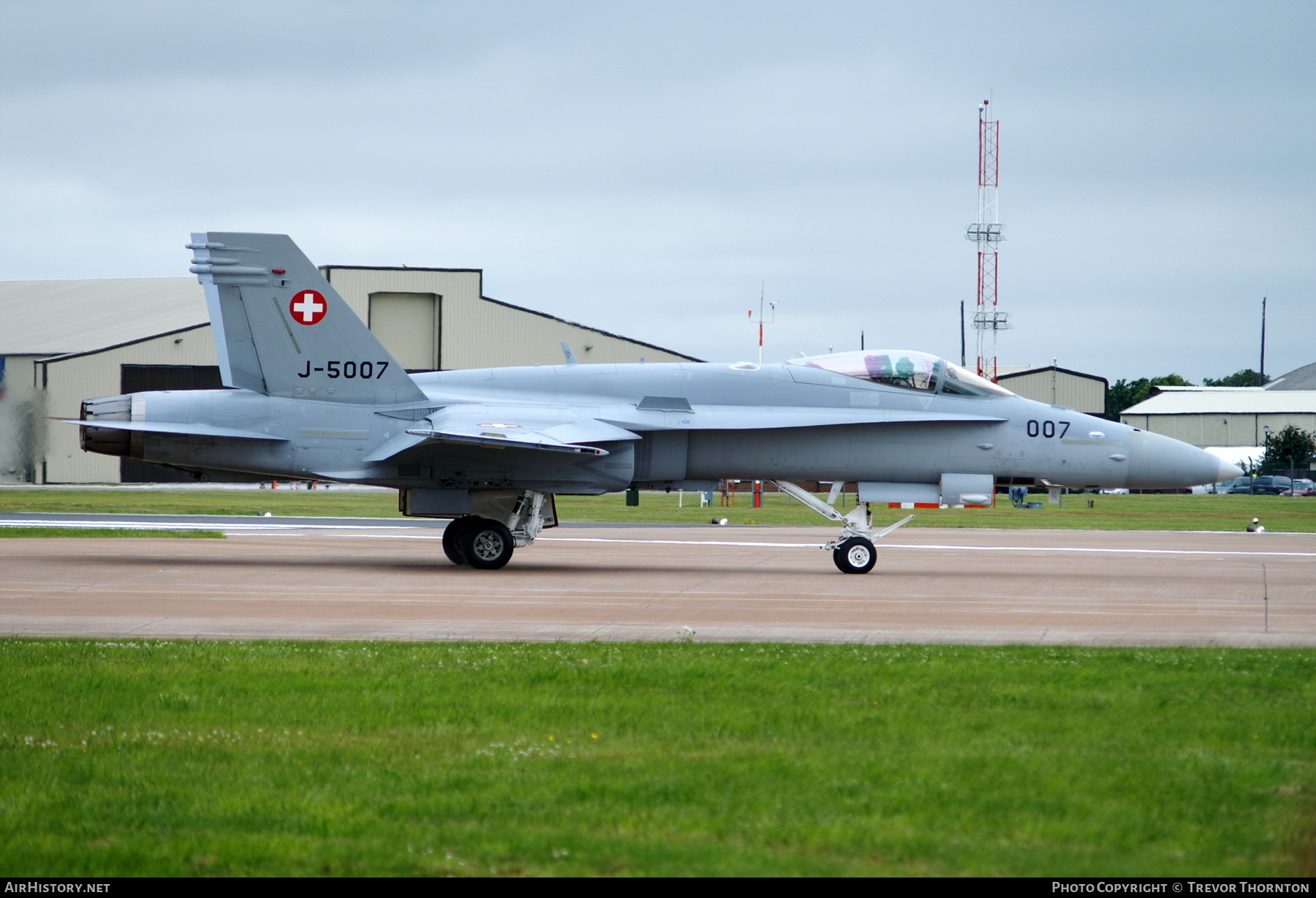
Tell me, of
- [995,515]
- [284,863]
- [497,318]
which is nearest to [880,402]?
[284,863]

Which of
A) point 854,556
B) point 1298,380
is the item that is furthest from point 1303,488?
point 854,556

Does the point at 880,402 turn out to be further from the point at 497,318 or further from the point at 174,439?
the point at 497,318

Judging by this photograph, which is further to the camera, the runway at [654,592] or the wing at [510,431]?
the wing at [510,431]

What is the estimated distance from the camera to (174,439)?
16.7 metres

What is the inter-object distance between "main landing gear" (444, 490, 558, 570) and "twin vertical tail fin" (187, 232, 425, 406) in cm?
214

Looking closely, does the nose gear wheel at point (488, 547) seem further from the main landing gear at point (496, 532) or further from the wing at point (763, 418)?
the wing at point (763, 418)

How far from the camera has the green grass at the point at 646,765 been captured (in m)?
4.48

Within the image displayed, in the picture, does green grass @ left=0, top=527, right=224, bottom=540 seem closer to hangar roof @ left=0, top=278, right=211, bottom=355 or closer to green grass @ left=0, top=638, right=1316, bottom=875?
green grass @ left=0, top=638, right=1316, bottom=875

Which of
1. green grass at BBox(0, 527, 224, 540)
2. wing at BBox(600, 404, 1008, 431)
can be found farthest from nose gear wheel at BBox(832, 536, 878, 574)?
green grass at BBox(0, 527, 224, 540)

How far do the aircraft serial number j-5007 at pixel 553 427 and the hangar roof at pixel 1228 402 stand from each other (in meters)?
80.4

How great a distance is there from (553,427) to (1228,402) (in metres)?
91.8

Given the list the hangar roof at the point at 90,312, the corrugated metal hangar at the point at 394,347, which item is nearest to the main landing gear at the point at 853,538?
the corrugated metal hangar at the point at 394,347

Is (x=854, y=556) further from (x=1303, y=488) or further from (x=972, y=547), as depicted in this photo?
(x=1303, y=488)

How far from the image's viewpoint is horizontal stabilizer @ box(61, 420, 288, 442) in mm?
16469
